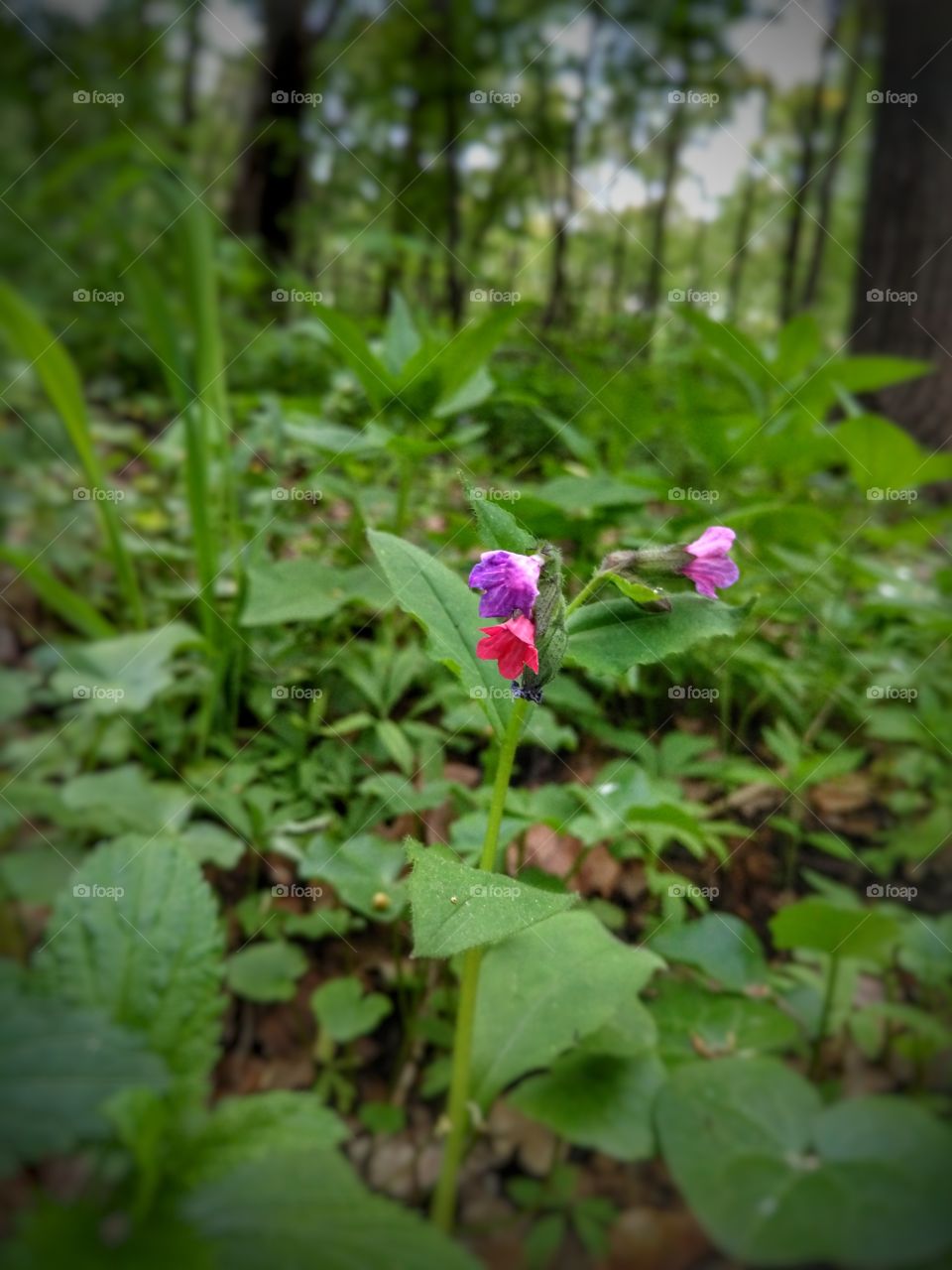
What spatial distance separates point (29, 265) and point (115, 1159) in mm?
2740

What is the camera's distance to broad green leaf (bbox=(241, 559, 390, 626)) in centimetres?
154

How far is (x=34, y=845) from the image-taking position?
1.34m

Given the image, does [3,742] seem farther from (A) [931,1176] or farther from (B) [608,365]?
(B) [608,365]

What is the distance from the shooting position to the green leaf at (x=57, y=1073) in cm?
56

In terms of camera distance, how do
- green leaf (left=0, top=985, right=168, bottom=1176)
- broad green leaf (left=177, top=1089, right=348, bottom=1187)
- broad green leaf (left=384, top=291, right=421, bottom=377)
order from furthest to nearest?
broad green leaf (left=384, top=291, right=421, bottom=377), broad green leaf (left=177, top=1089, right=348, bottom=1187), green leaf (left=0, top=985, right=168, bottom=1176)

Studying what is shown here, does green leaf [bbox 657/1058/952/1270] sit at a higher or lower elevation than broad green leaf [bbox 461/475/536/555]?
lower

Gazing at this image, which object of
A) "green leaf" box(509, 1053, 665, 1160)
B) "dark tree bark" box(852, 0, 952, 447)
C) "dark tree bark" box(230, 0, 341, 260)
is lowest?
"green leaf" box(509, 1053, 665, 1160)

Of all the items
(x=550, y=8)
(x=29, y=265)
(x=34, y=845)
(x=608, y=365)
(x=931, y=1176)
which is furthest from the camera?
(x=550, y=8)

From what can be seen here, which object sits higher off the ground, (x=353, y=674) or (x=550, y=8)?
(x=550, y=8)

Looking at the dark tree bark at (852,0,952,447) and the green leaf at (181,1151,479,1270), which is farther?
the dark tree bark at (852,0,952,447)

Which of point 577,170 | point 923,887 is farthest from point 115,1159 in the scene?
point 577,170

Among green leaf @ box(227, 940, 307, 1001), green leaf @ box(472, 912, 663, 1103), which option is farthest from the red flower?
green leaf @ box(227, 940, 307, 1001)

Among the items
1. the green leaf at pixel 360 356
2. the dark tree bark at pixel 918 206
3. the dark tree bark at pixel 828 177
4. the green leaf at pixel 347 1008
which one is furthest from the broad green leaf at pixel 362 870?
the dark tree bark at pixel 828 177

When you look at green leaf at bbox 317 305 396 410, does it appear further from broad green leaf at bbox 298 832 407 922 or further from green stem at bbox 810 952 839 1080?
green stem at bbox 810 952 839 1080
